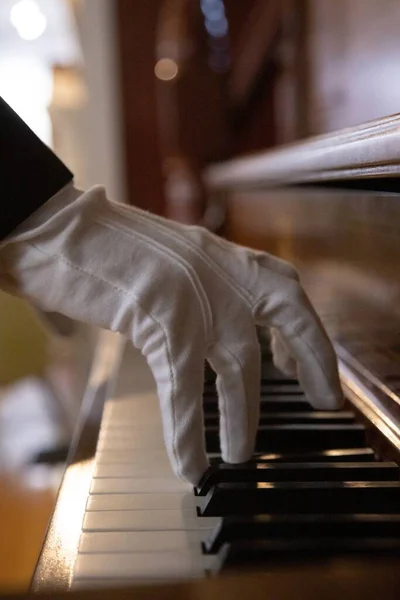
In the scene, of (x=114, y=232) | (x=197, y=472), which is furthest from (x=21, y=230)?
(x=197, y=472)

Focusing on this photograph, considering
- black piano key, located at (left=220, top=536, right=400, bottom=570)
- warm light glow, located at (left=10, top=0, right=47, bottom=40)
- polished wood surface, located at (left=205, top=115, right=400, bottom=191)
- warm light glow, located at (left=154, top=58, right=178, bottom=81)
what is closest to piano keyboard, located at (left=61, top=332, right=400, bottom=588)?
black piano key, located at (left=220, top=536, right=400, bottom=570)

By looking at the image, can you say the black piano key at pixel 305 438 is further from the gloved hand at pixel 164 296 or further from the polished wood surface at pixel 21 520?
the polished wood surface at pixel 21 520

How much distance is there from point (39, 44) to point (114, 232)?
2.31 metres

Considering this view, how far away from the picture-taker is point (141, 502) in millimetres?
565

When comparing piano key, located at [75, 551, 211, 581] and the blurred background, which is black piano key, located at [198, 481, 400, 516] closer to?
piano key, located at [75, 551, 211, 581]

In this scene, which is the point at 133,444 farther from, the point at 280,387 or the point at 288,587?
the point at 288,587

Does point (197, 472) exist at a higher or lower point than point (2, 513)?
higher

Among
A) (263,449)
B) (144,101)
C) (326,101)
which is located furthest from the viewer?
(144,101)

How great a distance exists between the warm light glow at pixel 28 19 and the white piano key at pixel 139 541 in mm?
2329

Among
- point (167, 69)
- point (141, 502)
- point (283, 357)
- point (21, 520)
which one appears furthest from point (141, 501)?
point (167, 69)

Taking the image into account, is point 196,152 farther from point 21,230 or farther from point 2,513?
point 21,230

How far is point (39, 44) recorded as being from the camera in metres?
2.61

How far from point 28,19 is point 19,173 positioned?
2.20m

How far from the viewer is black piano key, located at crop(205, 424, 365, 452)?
2.10 ft
